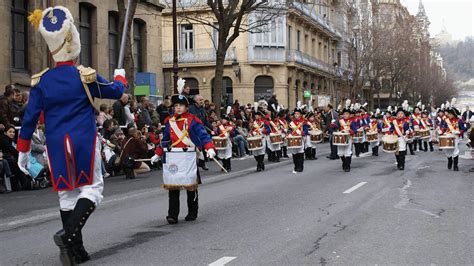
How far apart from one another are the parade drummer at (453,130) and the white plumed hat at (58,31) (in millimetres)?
14018

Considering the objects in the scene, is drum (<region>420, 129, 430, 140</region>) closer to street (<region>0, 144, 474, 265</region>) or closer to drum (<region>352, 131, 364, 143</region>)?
drum (<region>352, 131, 364, 143</region>)

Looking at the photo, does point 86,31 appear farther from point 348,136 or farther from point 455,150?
point 455,150

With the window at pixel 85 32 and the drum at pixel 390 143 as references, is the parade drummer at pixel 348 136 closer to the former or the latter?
the drum at pixel 390 143

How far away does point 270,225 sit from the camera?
29.9ft

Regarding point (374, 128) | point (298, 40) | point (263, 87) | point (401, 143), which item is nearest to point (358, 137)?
→ point (374, 128)

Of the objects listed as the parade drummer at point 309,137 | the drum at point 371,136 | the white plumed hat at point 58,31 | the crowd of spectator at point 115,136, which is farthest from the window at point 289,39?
the white plumed hat at point 58,31

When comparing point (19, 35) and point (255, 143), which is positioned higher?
point (19, 35)

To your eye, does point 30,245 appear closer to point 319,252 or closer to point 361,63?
point 319,252

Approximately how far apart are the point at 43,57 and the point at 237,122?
7747mm

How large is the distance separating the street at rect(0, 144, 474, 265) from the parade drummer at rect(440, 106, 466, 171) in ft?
9.67

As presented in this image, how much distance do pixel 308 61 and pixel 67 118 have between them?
48.3 metres

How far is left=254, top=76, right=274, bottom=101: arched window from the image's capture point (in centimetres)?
4700

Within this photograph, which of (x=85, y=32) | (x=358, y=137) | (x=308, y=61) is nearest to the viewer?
(x=358, y=137)

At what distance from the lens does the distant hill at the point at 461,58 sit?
15975cm
